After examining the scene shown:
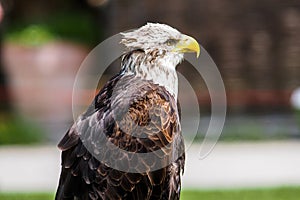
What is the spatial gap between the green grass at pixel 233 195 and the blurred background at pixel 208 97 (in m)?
0.03

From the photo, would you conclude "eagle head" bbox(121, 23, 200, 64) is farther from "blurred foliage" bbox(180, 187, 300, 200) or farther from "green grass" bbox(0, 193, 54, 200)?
"green grass" bbox(0, 193, 54, 200)

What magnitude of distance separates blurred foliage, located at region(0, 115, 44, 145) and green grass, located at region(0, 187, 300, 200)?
3268 millimetres

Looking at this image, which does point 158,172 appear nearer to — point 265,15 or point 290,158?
point 290,158

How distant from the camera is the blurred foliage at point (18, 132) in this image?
510 inches

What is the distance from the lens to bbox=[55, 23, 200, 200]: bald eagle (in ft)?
15.9

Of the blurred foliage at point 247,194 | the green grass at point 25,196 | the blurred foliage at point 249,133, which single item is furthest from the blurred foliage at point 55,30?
the blurred foliage at point 247,194

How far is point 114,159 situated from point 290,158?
Result: 646 cm

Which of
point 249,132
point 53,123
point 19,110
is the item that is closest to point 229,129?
point 249,132

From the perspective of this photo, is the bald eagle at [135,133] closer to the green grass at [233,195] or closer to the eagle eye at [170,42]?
the eagle eye at [170,42]

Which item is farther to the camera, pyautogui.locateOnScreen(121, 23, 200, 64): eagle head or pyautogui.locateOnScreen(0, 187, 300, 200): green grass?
pyautogui.locateOnScreen(0, 187, 300, 200): green grass

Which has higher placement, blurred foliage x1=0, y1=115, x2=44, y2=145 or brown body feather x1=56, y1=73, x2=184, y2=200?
blurred foliage x1=0, y1=115, x2=44, y2=145

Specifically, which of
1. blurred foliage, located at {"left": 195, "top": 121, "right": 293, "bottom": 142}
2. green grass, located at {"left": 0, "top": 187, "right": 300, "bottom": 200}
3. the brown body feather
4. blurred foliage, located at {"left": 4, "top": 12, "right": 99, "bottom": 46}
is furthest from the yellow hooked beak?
blurred foliage, located at {"left": 4, "top": 12, "right": 99, "bottom": 46}

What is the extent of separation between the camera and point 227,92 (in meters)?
13.3

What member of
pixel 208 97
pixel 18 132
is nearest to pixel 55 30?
pixel 18 132
